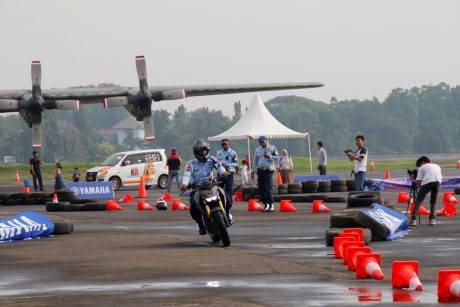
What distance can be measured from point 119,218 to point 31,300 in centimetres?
1517

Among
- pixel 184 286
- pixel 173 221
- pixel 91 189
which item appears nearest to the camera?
pixel 184 286

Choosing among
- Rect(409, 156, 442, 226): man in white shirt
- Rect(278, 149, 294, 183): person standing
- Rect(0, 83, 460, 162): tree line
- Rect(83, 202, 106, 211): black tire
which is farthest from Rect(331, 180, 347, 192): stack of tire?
Rect(0, 83, 460, 162): tree line

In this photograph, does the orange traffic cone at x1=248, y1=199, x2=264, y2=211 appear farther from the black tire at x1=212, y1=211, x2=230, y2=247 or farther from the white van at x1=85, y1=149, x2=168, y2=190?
the white van at x1=85, y1=149, x2=168, y2=190

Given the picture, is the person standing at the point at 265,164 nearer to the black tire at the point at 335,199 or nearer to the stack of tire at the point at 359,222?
the black tire at the point at 335,199

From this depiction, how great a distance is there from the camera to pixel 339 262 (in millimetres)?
15375

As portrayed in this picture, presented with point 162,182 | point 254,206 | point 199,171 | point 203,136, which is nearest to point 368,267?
point 199,171

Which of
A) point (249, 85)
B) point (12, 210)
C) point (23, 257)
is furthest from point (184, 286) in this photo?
point (249, 85)

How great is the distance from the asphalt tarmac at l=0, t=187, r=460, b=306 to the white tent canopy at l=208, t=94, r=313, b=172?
3153 centimetres

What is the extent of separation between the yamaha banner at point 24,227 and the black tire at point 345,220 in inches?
203

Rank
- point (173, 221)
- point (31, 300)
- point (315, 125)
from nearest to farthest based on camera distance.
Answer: point (31, 300), point (173, 221), point (315, 125)

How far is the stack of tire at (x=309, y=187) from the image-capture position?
3562 centimetres

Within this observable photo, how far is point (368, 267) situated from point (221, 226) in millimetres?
5189

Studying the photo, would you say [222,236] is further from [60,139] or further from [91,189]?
A: [60,139]

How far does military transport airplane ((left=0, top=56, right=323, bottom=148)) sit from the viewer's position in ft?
162
